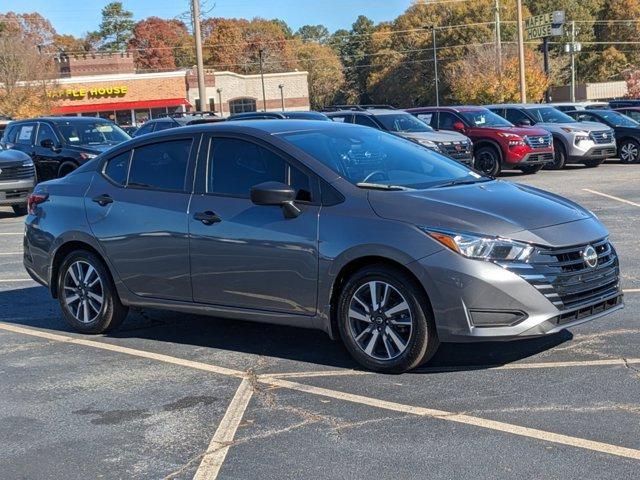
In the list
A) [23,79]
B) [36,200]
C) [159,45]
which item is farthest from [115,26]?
[36,200]

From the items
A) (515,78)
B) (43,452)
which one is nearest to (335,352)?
(43,452)

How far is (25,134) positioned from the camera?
2072cm

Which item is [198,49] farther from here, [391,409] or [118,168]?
[391,409]

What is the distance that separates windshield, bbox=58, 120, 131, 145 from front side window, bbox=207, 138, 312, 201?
46.1 feet

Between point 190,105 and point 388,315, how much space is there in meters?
67.7

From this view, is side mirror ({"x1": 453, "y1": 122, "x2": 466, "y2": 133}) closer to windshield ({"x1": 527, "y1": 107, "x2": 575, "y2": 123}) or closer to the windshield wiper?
windshield ({"x1": 527, "y1": 107, "x2": 575, "y2": 123})

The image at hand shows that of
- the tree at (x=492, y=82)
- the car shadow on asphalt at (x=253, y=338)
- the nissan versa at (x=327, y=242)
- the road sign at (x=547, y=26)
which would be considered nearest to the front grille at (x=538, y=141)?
the car shadow on asphalt at (x=253, y=338)

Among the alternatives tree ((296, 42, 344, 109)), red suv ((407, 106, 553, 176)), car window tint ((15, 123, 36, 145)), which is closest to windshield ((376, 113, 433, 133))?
red suv ((407, 106, 553, 176))

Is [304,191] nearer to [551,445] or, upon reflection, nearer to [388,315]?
[388,315]

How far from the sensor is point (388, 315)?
593cm

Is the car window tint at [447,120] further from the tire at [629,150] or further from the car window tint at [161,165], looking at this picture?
the car window tint at [161,165]

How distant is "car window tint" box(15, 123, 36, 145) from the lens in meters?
20.5

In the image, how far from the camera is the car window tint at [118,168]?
7.46 m

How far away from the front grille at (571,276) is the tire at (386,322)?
0.72m
